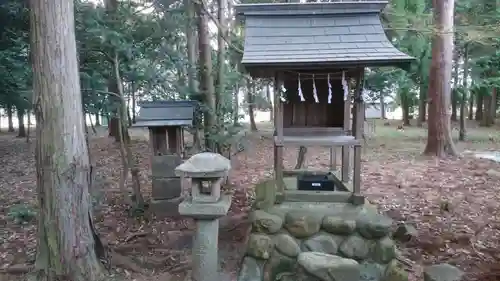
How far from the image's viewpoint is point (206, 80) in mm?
7152

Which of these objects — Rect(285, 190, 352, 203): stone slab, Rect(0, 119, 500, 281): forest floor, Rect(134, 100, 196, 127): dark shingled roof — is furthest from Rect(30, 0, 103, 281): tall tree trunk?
Rect(285, 190, 352, 203): stone slab

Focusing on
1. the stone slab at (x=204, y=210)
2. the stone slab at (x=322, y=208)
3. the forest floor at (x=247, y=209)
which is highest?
the stone slab at (x=204, y=210)

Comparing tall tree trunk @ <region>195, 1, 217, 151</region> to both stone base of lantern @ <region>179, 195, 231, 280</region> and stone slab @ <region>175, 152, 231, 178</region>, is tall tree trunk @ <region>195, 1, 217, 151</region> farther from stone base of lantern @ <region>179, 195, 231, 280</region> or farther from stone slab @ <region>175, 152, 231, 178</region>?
stone base of lantern @ <region>179, 195, 231, 280</region>

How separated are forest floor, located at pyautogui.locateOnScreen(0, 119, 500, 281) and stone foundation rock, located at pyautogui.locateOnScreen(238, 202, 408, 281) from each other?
0.37 metres

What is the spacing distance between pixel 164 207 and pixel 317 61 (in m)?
3.27

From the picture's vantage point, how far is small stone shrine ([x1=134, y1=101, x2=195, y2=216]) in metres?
6.18

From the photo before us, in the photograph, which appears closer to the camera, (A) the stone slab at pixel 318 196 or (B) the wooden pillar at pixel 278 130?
(B) the wooden pillar at pixel 278 130

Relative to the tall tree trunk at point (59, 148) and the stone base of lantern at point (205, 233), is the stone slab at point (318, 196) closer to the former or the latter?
the stone base of lantern at point (205, 233)

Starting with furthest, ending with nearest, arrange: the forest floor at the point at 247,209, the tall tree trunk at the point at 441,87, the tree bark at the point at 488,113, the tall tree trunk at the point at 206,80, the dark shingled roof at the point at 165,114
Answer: the tree bark at the point at 488,113
the tall tree trunk at the point at 441,87
the tall tree trunk at the point at 206,80
the dark shingled roof at the point at 165,114
the forest floor at the point at 247,209

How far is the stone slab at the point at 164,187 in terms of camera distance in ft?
20.3

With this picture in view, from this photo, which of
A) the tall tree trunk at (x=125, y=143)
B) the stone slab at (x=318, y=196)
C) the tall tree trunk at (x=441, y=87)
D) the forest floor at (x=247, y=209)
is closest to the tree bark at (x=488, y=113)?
the tall tree trunk at (x=441, y=87)

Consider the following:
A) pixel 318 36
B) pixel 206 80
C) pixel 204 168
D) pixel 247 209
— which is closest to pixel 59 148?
pixel 204 168

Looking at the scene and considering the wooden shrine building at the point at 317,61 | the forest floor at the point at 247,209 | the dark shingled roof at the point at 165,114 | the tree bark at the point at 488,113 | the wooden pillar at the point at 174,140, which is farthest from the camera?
the tree bark at the point at 488,113

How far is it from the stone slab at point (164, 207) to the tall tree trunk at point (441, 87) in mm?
7732
